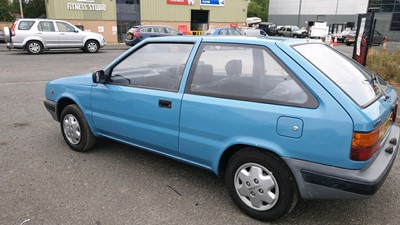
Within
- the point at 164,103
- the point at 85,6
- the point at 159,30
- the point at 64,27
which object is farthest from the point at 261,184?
the point at 85,6

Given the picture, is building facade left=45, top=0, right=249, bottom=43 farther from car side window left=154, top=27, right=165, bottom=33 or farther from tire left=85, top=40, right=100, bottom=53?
tire left=85, top=40, right=100, bottom=53

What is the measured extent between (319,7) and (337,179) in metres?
59.6

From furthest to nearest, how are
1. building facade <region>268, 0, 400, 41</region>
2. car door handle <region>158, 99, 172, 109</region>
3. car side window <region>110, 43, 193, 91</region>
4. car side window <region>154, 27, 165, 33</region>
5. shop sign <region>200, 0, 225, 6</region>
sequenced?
building facade <region>268, 0, 400, 41</region> < shop sign <region>200, 0, 225, 6</region> < car side window <region>154, 27, 165, 33</region> < car side window <region>110, 43, 193, 91</region> < car door handle <region>158, 99, 172, 109</region>

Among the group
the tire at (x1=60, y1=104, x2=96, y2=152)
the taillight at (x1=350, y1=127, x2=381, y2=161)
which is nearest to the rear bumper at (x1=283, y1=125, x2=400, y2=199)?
the taillight at (x1=350, y1=127, x2=381, y2=161)

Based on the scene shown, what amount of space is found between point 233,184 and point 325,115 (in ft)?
3.33

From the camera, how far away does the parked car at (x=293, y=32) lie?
39.6 metres

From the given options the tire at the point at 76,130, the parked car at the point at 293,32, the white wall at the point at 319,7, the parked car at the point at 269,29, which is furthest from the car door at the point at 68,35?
the white wall at the point at 319,7

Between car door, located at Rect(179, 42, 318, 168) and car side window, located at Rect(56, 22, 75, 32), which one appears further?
car side window, located at Rect(56, 22, 75, 32)

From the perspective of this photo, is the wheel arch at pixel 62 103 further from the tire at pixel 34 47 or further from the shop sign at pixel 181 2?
the shop sign at pixel 181 2

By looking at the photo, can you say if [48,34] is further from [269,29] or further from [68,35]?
[269,29]

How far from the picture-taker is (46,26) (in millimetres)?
16453

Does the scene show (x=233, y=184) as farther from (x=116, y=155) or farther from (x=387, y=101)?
(x=116, y=155)

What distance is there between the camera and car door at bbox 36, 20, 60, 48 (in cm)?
1638

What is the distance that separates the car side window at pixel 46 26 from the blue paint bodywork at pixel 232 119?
1435cm
